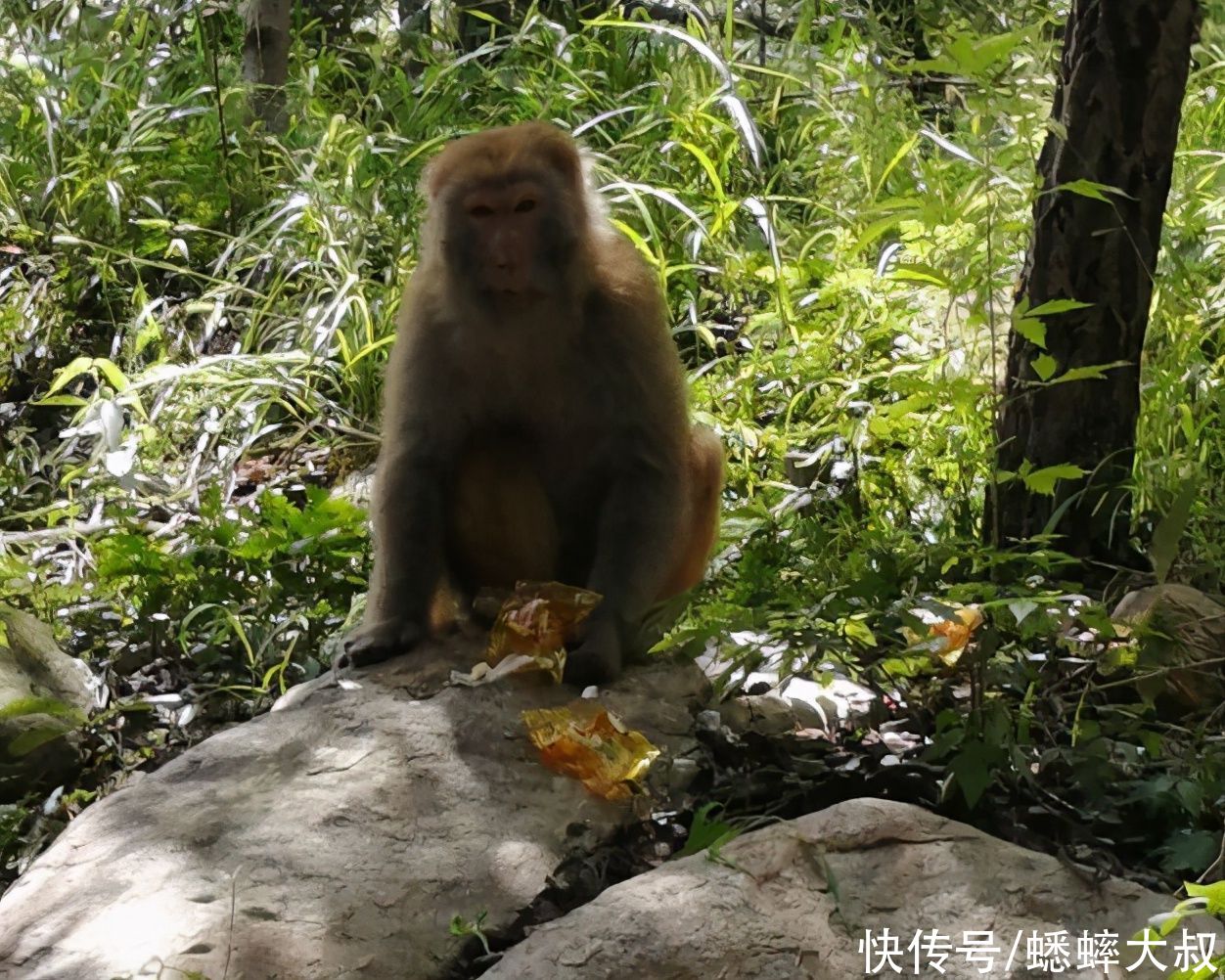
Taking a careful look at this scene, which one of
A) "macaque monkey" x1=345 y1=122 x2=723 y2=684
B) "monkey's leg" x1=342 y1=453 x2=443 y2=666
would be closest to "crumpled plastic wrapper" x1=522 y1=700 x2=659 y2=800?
"macaque monkey" x1=345 y1=122 x2=723 y2=684

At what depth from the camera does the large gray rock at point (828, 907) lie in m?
2.73

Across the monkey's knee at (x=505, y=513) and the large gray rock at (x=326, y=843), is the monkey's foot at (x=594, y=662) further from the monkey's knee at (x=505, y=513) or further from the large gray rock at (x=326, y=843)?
the monkey's knee at (x=505, y=513)

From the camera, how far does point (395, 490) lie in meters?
4.36

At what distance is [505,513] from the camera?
4.41m

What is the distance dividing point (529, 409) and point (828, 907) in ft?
6.36

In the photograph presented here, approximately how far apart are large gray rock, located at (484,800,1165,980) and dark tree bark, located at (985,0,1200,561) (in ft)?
4.77

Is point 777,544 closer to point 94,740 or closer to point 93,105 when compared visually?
point 94,740

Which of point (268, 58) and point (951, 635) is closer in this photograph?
point (951, 635)

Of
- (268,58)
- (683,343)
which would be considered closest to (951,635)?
(683,343)

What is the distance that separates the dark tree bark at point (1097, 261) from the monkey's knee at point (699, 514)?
84 cm

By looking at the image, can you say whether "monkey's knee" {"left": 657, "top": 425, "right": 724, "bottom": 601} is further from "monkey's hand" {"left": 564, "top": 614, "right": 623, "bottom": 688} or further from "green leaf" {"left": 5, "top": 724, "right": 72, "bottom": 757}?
"green leaf" {"left": 5, "top": 724, "right": 72, "bottom": 757}

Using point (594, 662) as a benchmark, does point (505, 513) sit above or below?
above

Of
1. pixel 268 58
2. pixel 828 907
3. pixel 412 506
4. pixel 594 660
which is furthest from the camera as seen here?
pixel 268 58

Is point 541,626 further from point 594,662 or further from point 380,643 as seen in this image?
point 380,643
